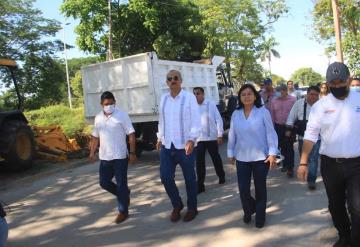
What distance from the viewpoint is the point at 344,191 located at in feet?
13.9

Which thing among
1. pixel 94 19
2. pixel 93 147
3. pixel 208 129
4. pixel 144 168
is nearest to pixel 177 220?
pixel 93 147

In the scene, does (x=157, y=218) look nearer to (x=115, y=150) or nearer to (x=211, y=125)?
(x=115, y=150)

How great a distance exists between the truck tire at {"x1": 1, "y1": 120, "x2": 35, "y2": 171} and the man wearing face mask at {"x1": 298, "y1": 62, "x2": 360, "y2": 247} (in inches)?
289

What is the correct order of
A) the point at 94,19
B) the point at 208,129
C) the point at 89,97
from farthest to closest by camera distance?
the point at 94,19 → the point at 89,97 → the point at 208,129

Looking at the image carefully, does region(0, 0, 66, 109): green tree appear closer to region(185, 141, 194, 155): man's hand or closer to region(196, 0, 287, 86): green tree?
region(196, 0, 287, 86): green tree

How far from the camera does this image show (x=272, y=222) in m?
5.51

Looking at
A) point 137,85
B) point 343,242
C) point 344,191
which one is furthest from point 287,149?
point 344,191

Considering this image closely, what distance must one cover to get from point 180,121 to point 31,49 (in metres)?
25.3

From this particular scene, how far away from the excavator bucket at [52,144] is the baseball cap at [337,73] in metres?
8.82

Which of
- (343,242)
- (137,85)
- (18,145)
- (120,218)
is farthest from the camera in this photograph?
(137,85)

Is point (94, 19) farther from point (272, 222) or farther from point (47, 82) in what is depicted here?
point (272, 222)

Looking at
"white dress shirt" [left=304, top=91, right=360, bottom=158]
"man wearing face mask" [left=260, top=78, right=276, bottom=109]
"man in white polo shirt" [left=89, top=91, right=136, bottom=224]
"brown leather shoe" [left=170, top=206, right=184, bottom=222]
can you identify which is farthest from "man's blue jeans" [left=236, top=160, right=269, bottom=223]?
"man wearing face mask" [left=260, top=78, right=276, bottom=109]

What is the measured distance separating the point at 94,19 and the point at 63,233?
18.5m

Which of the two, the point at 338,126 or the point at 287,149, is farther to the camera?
the point at 287,149
